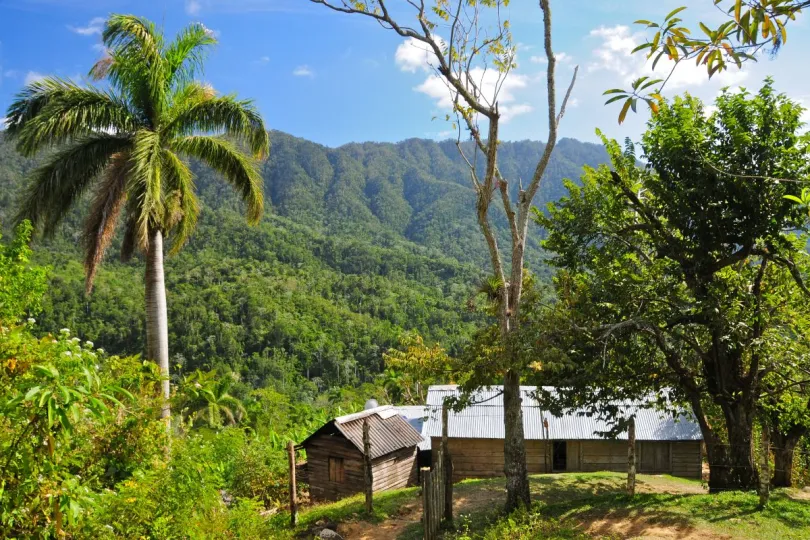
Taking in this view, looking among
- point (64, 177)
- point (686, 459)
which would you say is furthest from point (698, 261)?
point (64, 177)

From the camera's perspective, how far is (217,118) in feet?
38.4

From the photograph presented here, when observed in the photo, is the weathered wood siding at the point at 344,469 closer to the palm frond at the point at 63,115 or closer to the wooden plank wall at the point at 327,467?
the wooden plank wall at the point at 327,467

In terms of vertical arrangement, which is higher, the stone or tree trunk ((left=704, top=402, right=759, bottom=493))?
tree trunk ((left=704, top=402, right=759, bottom=493))

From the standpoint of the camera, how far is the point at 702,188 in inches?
429

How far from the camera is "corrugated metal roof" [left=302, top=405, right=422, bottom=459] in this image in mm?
17062

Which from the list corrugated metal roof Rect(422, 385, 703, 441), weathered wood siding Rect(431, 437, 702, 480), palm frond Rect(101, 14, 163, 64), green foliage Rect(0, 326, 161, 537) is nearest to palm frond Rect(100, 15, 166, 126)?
palm frond Rect(101, 14, 163, 64)

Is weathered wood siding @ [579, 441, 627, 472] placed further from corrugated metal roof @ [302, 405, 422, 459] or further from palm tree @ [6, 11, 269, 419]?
palm tree @ [6, 11, 269, 419]

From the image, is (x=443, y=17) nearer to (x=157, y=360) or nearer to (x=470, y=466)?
(x=157, y=360)

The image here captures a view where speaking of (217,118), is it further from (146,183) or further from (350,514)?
(350,514)

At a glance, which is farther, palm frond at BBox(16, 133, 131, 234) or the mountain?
the mountain

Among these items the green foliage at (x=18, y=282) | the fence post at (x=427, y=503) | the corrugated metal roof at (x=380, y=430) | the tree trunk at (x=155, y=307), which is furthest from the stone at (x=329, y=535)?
the green foliage at (x=18, y=282)

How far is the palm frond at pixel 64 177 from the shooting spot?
1072 centimetres

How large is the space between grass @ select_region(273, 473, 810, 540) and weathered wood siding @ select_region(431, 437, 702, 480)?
5.85 m

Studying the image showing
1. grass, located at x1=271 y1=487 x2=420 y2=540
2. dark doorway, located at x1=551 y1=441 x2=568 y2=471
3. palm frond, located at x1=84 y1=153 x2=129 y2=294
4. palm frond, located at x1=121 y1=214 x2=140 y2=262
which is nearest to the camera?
palm frond, located at x1=121 y1=214 x2=140 y2=262
